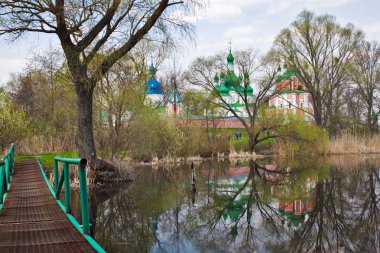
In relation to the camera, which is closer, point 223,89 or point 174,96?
point 223,89

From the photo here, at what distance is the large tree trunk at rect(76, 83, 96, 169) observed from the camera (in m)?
19.5

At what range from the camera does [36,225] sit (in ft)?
27.6

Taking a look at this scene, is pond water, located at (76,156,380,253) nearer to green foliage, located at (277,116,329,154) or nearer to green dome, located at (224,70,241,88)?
green foliage, located at (277,116,329,154)

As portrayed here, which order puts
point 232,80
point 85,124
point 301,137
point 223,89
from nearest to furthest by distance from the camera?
point 85,124 → point 301,137 → point 232,80 → point 223,89

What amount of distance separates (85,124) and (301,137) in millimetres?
26257

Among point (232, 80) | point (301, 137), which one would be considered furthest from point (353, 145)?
point (232, 80)

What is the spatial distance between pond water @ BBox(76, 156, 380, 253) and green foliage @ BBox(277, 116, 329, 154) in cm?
1931

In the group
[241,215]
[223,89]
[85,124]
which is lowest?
[241,215]

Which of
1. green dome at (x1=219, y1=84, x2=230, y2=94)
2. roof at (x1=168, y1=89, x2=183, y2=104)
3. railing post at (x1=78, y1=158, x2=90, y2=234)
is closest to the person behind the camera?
railing post at (x1=78, y1=158, x2=90, y2=234)

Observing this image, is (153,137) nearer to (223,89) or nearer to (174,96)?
(223,89)

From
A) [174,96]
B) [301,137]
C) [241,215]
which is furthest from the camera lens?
[174,96]

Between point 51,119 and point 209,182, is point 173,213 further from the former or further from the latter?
point 51,119

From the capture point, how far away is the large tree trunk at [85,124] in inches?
767

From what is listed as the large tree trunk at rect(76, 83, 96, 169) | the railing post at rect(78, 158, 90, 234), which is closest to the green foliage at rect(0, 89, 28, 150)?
the large tree trunk at rect(76, 83, 96, 169)
